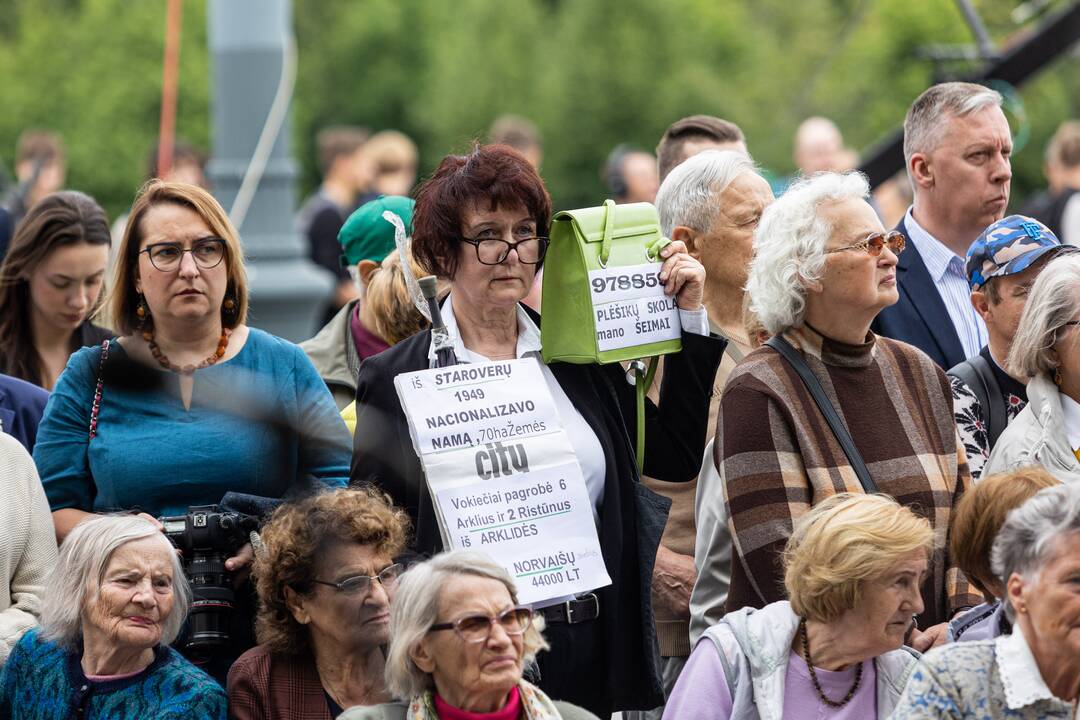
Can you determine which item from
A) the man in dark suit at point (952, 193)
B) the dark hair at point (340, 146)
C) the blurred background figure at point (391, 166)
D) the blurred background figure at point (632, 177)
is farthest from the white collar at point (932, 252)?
the dark hair at point (340, 146)

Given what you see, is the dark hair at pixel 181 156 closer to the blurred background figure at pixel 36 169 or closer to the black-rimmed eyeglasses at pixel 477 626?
the blurred background figure at pixel 36 169

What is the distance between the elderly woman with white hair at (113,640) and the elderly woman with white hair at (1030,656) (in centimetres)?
181

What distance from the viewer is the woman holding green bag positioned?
176 inches

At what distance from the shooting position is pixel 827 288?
458cm

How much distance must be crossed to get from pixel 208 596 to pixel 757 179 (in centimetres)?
210

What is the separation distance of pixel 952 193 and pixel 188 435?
2.80 m

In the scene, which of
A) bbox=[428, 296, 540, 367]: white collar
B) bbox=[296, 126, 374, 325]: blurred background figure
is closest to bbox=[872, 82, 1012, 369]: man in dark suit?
bbox=[428, 296, 540, 367]: white collar

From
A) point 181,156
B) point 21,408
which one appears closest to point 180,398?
point 21,408

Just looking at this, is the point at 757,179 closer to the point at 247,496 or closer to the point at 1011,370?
the point at 1011,370

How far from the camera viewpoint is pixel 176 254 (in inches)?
194

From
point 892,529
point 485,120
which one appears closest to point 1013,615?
point 892,529

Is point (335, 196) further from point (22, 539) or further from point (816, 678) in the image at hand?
point (816, 678)

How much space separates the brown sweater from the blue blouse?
1.20 metres

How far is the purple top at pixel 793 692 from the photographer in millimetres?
4152
